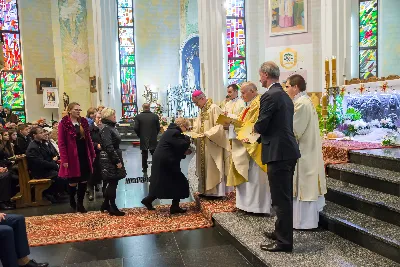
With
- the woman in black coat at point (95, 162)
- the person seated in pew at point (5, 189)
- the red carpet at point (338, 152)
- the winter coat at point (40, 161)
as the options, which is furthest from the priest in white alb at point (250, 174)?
the person seated in pew at point (5, 189)

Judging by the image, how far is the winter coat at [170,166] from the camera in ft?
17.5

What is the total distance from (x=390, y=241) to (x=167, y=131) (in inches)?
126

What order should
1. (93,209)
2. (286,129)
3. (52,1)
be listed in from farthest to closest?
1. (52,1)
2. (93,209)
3. (286,129)

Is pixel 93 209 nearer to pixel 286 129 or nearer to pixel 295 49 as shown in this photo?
pixel 286 129

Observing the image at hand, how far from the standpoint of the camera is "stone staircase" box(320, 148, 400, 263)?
3.43m

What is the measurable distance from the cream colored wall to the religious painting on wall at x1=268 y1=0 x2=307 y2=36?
1083 cm

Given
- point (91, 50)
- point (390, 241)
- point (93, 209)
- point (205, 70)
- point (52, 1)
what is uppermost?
point (52, 1)

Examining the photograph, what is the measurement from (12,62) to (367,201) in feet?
56.8

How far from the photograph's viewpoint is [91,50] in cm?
1708

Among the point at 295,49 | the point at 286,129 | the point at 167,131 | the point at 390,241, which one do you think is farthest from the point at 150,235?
the point at 295,49

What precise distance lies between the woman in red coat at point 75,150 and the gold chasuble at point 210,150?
1708 mm

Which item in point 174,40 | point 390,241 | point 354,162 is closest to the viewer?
point 390,241

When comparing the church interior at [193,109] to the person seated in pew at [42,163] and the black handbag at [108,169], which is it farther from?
the black handbag at [108,169]

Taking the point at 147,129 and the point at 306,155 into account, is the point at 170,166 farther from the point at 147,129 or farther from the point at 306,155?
the point at 147,129
